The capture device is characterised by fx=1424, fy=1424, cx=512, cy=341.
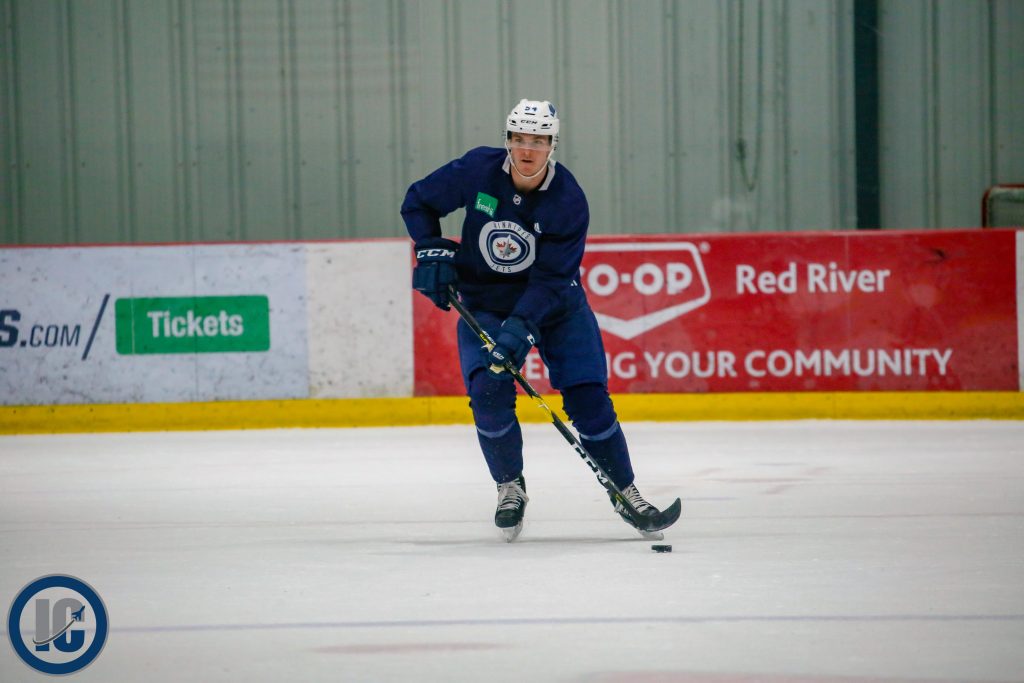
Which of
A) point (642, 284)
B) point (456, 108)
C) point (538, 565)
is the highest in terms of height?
point (456, 108)

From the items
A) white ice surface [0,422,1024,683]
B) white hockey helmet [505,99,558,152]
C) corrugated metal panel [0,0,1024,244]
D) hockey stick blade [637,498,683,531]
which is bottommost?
white ice surface [0,422,1024,683]

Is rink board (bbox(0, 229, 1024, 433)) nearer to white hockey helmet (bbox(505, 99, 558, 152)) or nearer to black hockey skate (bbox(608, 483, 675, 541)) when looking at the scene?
black hockey skate (bbox(608, 483, 675, 541))

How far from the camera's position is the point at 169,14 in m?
11.8

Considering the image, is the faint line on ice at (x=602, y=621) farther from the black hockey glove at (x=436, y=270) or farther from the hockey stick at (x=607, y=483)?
the black hockey glove at (x=436, y=270)

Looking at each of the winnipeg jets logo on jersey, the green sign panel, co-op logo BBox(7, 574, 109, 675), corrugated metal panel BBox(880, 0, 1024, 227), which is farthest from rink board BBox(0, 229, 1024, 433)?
co-op logo BBox(7, 574, 109, 675)

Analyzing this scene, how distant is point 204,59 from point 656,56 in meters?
3.73

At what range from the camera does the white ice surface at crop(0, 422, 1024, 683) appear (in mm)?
2912

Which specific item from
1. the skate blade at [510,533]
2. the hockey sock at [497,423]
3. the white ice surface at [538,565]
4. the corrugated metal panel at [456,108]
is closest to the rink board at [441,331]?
the white ice surface at [538,565]

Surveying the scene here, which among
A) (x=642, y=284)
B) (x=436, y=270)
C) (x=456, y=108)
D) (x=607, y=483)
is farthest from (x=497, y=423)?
(x=456, y=108)

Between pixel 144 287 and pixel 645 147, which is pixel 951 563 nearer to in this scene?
pixel 144 287

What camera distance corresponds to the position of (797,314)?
9.10m

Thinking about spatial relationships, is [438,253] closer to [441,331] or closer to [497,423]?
[497,423]

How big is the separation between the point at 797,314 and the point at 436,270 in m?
4.94

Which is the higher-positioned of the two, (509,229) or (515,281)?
(509,229)
